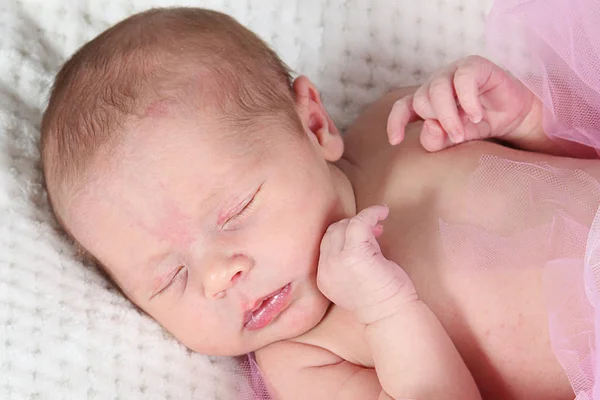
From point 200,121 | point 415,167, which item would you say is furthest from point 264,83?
point 415,167

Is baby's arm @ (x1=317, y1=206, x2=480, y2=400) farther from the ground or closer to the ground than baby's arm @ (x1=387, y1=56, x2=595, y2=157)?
closer to the ground

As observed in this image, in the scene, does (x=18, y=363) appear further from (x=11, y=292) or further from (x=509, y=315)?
(x=509, y=315)

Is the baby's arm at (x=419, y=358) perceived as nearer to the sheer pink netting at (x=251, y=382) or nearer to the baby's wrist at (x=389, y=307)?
the baby's wrist at (x=389, y=307)

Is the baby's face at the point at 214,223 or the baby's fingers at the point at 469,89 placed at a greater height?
the baby's fingers at the point at 469,89

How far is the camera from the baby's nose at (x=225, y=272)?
96cm

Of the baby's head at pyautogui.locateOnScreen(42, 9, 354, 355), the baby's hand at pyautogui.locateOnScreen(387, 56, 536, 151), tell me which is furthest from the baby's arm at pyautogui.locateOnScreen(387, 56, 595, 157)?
the baby's head at pyautogui.locateOnScreen(42, 9, 354, 355)

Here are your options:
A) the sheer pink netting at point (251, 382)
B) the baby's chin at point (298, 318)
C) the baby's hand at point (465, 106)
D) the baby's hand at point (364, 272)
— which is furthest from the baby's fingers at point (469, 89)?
the sheer pink netting at point (251, 382)

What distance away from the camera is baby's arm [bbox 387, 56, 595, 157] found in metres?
1.07

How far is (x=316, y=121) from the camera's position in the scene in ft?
3.84

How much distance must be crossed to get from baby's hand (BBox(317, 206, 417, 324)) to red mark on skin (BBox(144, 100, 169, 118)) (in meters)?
0.25

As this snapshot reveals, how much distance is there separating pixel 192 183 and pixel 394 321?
11.6 inches

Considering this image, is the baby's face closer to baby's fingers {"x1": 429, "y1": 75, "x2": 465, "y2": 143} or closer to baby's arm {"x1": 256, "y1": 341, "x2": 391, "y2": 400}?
baby's arm {"x1": 256, "y1": 341, "x2": 391, "y2": 400}

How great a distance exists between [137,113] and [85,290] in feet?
0.93

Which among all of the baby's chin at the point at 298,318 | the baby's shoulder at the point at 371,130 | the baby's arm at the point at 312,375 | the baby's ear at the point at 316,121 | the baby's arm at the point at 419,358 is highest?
the baby's ear at the point at 316,121
